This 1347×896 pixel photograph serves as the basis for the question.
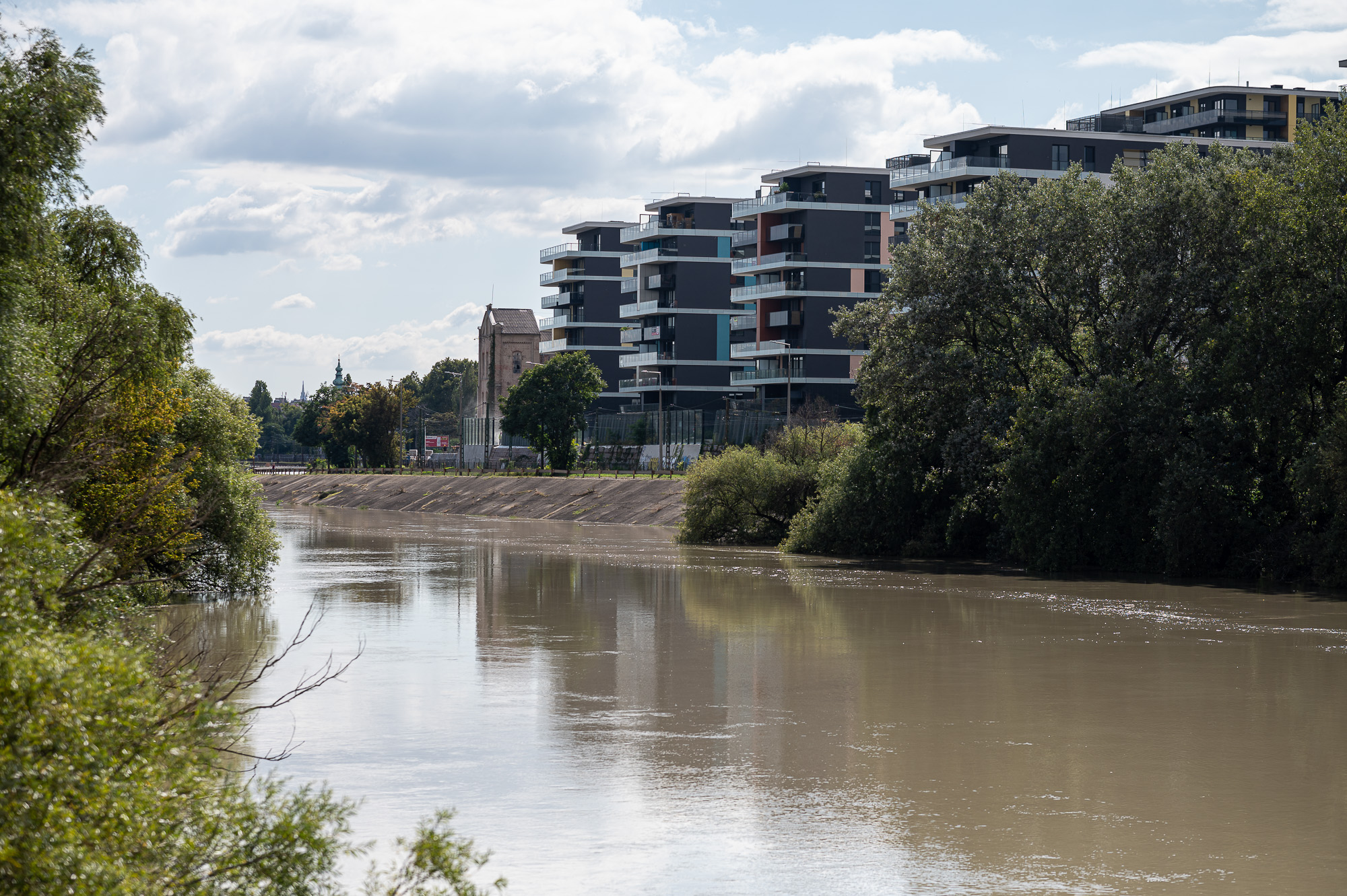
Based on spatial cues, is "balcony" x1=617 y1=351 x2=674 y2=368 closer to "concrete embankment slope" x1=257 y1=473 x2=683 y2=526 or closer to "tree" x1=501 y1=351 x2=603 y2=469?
"tree" x1=501 y1=351 x2=603 y2=469

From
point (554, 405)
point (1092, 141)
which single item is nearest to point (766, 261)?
point (554, 405)

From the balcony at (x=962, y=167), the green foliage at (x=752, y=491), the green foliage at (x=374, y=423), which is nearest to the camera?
the green foliage at (x=752, y=491)

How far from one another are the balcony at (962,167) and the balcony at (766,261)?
1319 cm

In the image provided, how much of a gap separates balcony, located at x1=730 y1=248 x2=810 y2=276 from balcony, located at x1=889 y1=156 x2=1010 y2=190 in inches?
519

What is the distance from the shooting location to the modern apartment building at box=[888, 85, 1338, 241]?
110 meters

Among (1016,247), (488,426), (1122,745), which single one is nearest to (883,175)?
(488,426)

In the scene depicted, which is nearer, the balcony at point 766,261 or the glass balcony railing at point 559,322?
A: the balcony at point 766,261

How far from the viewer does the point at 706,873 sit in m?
12.3

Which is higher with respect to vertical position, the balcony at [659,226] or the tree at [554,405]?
the balcony at [659,226]

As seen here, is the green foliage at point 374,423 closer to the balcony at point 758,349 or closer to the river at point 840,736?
the balcony at point 758,349

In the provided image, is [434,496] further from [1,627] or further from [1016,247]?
[1,627]

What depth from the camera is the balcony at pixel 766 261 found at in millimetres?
122188

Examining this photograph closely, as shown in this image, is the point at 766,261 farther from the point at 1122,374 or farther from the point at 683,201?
the point at 1122,374

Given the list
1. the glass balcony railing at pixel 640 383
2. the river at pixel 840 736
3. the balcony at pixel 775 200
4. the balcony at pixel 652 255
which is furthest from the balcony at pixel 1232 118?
the river at pixel 840 736
